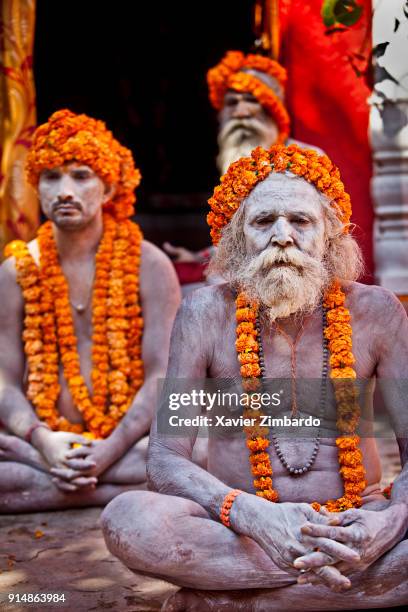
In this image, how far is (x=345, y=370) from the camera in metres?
3.53

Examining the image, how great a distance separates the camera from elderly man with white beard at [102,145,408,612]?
3207mm

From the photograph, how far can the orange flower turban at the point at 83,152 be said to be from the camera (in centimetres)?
534

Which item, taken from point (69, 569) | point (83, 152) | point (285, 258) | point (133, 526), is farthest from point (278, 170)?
point (83, 152)

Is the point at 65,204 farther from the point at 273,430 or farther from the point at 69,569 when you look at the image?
the point at 273,430

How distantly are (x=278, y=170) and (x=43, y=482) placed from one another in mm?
2273

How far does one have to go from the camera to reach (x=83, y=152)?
5.35 meters

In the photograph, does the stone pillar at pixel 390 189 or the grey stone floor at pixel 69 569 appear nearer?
the grey stone floor at pixel 69 569

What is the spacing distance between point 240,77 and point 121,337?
3.08 meters

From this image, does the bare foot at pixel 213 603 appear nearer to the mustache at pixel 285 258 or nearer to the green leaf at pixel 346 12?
the mustache at pixel 285 258

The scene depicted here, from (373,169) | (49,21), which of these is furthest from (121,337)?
(49,21)

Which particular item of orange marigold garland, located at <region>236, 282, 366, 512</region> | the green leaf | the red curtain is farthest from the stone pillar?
orange marigold garland, located at <region>236, 282, 366, 512</region>

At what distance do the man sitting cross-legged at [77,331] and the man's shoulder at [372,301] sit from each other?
68.7 inches

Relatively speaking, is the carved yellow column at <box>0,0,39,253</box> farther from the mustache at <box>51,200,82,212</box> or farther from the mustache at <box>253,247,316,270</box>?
the mustache at <box>253,247,316,270</box>

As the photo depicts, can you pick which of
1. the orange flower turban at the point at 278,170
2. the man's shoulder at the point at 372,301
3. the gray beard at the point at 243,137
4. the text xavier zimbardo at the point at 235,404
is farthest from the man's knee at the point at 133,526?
the gray beard at the point at 243,137
